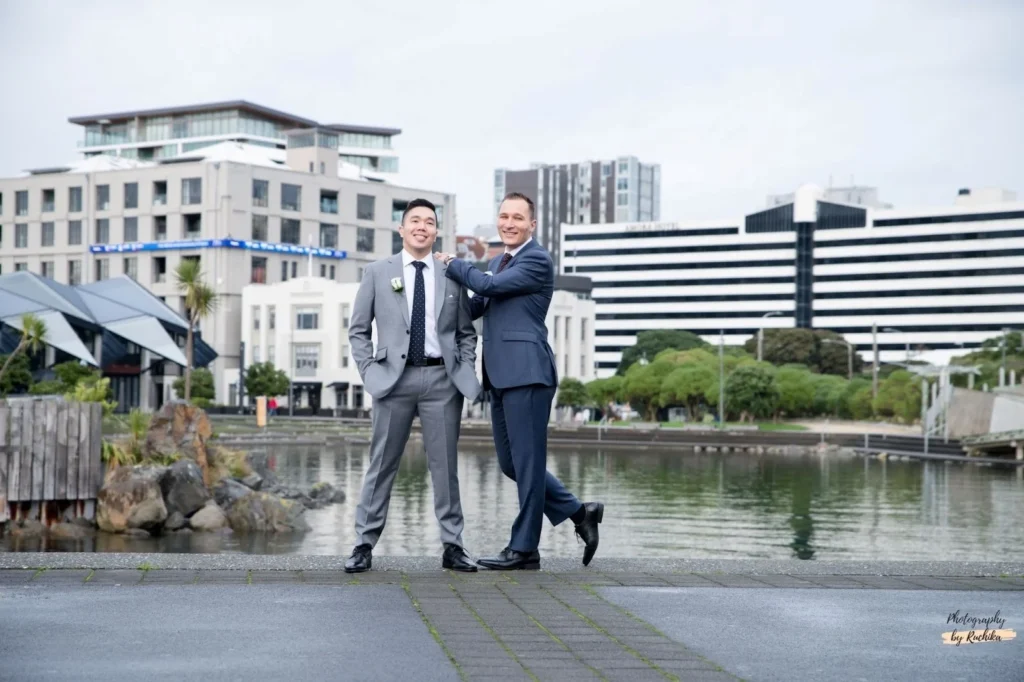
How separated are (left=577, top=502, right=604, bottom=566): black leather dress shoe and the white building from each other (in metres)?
87.0

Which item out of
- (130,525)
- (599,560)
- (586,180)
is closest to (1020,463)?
(130,525)

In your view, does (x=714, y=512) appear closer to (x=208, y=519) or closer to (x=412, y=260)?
(x=208, y=519)

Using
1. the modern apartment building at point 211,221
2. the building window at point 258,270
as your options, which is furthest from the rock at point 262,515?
the building window at point 258,270

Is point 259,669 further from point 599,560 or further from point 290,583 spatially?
point 599,560

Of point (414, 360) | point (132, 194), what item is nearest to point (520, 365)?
point (414, 360)

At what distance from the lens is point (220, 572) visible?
702 cm

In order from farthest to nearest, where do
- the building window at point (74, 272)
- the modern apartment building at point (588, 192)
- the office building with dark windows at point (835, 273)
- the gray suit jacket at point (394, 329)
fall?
the modern apartment building at point (588, 192)
the office building with dark windows at point (835, 273)
the building window at point (74, 272)
the gray suit jacket at point (394, 329)

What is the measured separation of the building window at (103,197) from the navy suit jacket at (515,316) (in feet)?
342

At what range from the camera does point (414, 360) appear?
7.68 meters

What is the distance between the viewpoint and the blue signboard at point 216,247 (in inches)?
4031

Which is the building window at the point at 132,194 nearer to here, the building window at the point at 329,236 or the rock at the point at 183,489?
the building window at the point at 329,236

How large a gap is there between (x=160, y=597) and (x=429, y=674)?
6.66 feet

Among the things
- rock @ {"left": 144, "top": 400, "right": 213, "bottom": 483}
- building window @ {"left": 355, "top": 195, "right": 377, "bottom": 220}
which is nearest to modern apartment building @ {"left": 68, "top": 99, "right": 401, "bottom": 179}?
building window @ {"left": 355, "top": 195, "right": 377, "bottom": 220}

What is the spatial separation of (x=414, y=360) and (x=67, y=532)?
13.6 m
